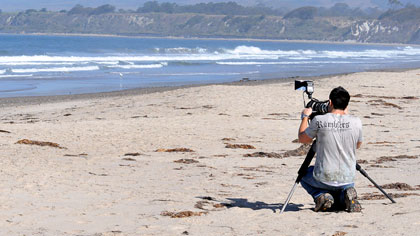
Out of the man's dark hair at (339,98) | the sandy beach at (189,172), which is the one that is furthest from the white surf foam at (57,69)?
the man's dark hair at (339,98)

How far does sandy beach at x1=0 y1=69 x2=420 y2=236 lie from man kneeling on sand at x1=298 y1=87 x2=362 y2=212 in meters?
0.13

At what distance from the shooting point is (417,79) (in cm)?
2531

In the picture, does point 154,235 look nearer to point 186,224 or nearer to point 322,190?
point 186,224

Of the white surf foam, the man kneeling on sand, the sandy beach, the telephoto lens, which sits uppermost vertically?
the telephoto lens

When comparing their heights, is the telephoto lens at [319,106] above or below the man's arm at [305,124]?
above

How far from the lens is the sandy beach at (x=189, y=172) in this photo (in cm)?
567

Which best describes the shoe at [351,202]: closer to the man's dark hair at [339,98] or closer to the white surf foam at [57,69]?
the man's dark hair at [339,98]

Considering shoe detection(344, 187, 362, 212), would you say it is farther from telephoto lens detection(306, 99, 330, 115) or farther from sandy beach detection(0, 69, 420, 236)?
telephoto lens detection(306, 99, 330, 115)

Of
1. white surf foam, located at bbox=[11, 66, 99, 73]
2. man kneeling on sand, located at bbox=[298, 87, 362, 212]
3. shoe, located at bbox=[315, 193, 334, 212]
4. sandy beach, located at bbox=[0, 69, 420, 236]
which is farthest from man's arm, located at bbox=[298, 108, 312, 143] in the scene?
white surf foam, located at bbox=[11, 66, 99, 73]

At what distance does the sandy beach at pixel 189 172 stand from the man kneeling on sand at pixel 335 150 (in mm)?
128

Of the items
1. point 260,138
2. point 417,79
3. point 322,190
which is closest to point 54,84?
point 417,79

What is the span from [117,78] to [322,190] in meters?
24.7

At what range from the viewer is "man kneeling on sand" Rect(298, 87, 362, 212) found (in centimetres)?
585

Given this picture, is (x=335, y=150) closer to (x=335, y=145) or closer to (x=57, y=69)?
(x=335, y=145)
